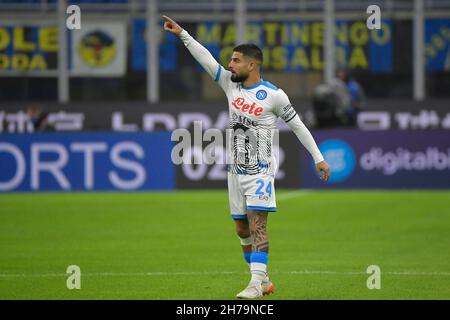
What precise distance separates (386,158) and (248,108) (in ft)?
46.8

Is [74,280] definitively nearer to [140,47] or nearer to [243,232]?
[243,232]

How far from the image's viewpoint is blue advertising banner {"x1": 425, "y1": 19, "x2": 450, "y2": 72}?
28.5 m

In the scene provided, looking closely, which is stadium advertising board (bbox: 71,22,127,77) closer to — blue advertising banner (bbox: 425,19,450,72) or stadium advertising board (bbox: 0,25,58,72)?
stadium advertising board (bbox: 0,25,58,72)

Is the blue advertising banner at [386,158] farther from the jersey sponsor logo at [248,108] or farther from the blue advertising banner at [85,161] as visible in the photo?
the jersey sponsor logo at [248,108]

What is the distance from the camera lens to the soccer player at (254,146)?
10.0 metres

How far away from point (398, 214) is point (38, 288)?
9312mm

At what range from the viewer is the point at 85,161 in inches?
933

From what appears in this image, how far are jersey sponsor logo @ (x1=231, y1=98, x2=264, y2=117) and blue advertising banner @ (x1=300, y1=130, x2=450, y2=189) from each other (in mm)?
13918

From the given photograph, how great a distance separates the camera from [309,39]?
95.5 ft

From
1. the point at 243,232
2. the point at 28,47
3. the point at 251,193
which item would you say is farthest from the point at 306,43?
the point at 251,193

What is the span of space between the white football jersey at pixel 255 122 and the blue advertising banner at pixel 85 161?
→ 13.6 m
